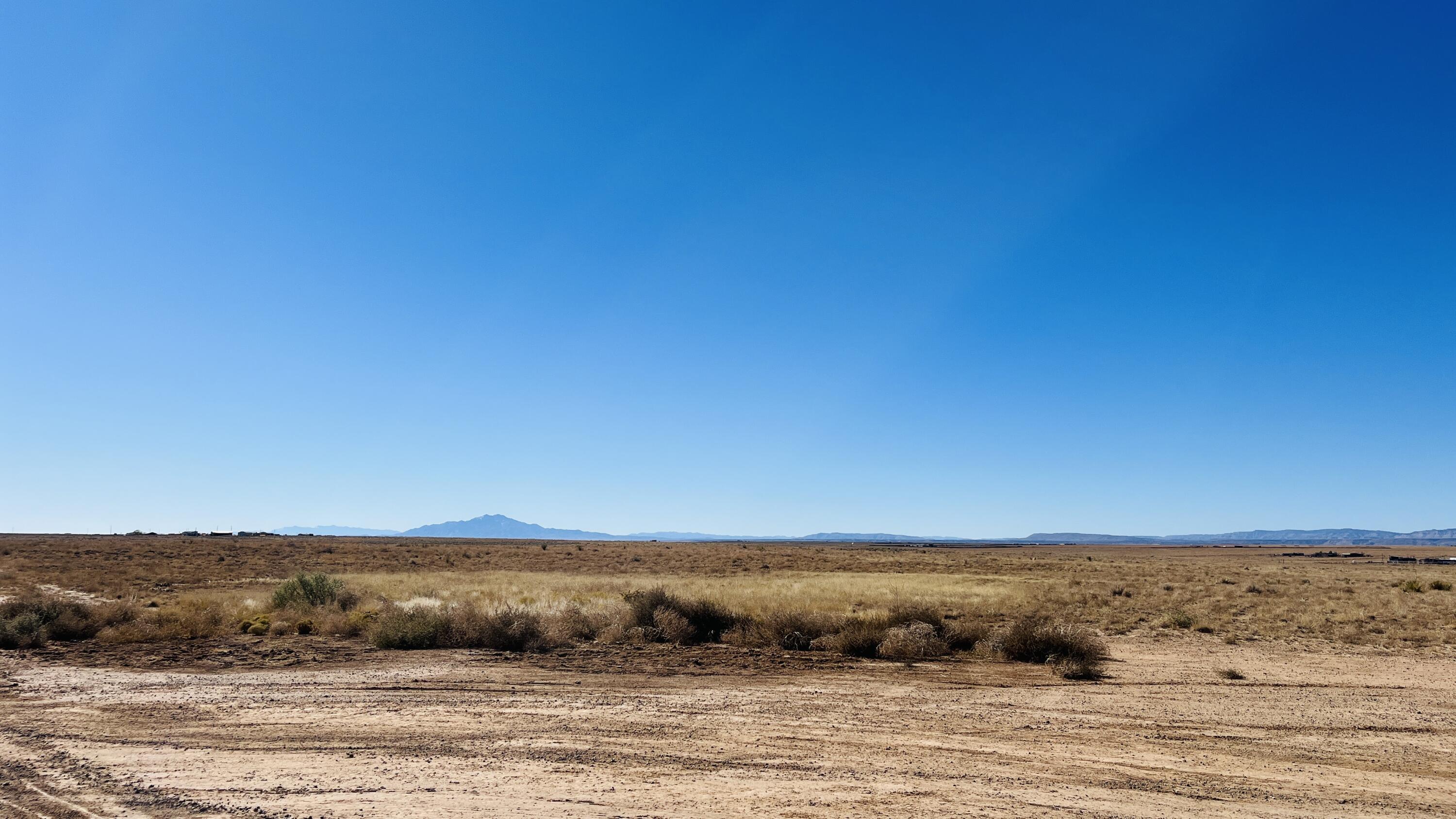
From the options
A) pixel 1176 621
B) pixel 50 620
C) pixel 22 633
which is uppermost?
pixel 50 620

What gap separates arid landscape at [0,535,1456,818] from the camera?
25.5 feet

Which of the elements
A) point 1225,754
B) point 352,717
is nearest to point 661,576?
point 352,717

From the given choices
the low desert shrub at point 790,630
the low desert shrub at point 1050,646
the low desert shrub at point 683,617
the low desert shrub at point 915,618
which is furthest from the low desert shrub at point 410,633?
the low desert shrub at point 1050,646

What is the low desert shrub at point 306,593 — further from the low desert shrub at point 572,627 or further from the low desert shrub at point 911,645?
the low desert shrub at point 911,645

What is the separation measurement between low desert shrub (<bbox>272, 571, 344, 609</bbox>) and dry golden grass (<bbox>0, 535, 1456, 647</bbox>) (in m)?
0.70

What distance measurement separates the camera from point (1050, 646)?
53.9ft

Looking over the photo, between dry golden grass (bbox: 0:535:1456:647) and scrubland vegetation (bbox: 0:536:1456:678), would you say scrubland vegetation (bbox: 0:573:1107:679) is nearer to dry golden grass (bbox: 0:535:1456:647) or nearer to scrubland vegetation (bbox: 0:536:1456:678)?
scrubland vegetation (bbox: 0:536:1456:678)

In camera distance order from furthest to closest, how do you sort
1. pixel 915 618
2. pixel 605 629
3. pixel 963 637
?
pixel 605 629
pixel 915 618
pixel 963 637

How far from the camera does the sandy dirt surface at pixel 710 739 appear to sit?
763 centimetres

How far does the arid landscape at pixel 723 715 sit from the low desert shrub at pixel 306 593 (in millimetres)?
296

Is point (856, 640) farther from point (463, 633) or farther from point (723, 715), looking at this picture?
point (463, 633)

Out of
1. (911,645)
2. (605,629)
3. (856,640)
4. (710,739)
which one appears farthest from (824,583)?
(710,739)

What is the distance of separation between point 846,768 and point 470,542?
10881 cm

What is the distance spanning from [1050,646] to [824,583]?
2767cm
